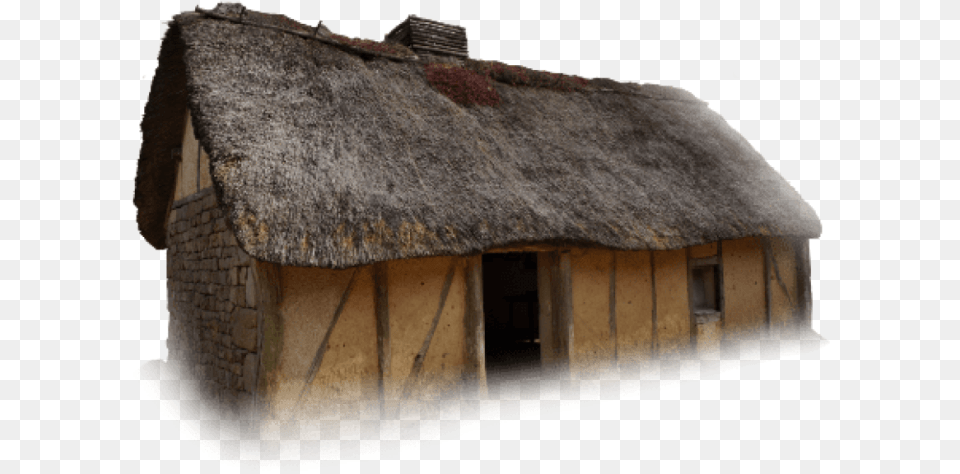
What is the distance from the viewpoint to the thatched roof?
15.4 feet

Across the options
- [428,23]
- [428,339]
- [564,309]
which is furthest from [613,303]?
[428,23]

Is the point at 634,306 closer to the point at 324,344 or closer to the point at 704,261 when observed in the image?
the point at 704,261

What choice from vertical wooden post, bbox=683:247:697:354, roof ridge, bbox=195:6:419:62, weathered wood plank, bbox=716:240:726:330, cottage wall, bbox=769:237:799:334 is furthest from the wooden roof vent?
cottage wall, bbox=769:237:799:334

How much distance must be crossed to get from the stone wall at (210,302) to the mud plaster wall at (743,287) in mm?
6470

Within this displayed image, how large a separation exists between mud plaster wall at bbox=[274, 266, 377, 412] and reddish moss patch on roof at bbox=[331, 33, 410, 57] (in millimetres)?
3147

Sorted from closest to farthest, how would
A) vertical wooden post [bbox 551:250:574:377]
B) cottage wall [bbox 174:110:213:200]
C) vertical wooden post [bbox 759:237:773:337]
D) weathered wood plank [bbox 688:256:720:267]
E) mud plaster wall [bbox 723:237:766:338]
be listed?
cottage wall [bbox 174:110:213:200]
vertical wooden post [bbox 551:250:574:377]
weathered wood plank [bbox 688:256:720:267]
mud plaster wall [bbox 723:237:766:338]
vertical wooden post [bbox 759:237:773:337]

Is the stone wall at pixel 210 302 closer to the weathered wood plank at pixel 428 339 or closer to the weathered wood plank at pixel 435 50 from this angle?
the weathered wood plank at pixel 428 339

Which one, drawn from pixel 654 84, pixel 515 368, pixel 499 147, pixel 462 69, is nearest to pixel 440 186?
pixel 499 147

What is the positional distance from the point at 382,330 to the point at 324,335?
55cm

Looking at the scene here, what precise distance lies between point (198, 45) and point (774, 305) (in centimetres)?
867

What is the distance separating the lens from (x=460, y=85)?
711cm

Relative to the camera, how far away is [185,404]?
662 centimetres

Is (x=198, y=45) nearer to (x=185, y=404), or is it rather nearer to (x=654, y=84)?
(x=185, y=404)

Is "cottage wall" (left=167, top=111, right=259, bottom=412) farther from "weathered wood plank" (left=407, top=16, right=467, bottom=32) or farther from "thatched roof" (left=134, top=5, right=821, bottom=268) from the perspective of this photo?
"weathered wood plank" (left=407, top=16, right=467, bottom=32)
